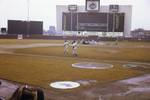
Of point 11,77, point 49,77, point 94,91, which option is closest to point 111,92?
point 94,91

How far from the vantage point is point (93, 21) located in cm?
665

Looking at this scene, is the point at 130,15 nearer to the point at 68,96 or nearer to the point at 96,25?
the point at 96,25

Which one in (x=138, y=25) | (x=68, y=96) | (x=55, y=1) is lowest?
(x=68, y=96)

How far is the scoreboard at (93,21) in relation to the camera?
6469mm

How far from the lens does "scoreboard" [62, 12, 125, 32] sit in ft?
21.2

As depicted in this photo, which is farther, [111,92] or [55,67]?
[55,67]

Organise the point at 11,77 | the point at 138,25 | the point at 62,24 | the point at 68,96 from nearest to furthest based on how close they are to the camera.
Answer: the point at 68,96, the point at 11,77, the point at 138,25, the point at 62,24

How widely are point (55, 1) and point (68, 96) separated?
6049mm

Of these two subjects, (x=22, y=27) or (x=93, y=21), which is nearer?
(x=22, y=27)

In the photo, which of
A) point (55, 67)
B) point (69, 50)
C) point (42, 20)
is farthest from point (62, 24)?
point (55, 67)

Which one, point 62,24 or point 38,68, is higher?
point 62,24

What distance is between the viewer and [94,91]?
1236mm

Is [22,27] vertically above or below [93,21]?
below

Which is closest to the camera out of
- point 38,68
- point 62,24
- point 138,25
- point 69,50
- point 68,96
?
point 68,96
